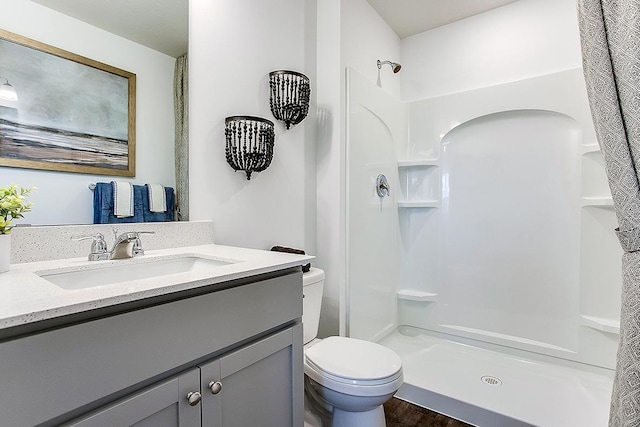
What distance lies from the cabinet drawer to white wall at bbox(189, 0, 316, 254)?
0.72m

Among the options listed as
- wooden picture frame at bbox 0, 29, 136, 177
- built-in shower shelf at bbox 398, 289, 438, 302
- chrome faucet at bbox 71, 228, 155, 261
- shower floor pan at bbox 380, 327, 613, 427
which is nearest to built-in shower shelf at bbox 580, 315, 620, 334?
shower floor pan at bbox 380, 327, 613, 427

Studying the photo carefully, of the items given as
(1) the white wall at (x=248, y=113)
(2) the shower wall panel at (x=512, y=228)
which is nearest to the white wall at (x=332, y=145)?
(1) the white wall at (x=248, y=113)

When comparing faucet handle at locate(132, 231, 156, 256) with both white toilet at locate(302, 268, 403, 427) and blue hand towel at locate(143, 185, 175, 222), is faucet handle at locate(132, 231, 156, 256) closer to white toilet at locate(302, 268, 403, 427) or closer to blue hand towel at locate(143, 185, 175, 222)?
blue hand towel at locate(143, 185, 175, 222)

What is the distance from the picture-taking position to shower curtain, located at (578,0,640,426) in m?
0.83

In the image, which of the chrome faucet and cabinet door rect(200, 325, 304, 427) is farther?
the chrome faucet

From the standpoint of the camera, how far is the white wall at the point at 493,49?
6.93ft

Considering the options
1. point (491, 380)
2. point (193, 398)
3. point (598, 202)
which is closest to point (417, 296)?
point (491, 380)

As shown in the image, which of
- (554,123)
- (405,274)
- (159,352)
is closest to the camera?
(159,352)

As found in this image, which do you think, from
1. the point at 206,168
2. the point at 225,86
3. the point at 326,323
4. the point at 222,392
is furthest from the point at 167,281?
the point at 326,323

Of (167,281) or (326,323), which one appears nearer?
(167,281)

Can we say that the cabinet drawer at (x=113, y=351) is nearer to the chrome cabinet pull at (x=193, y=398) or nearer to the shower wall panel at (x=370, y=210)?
the chrome cabinet pull at (x=193, y=398)

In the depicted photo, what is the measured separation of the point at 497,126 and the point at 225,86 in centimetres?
187

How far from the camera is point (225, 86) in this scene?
157cm

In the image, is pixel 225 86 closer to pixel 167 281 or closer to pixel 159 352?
pixel 167 281
